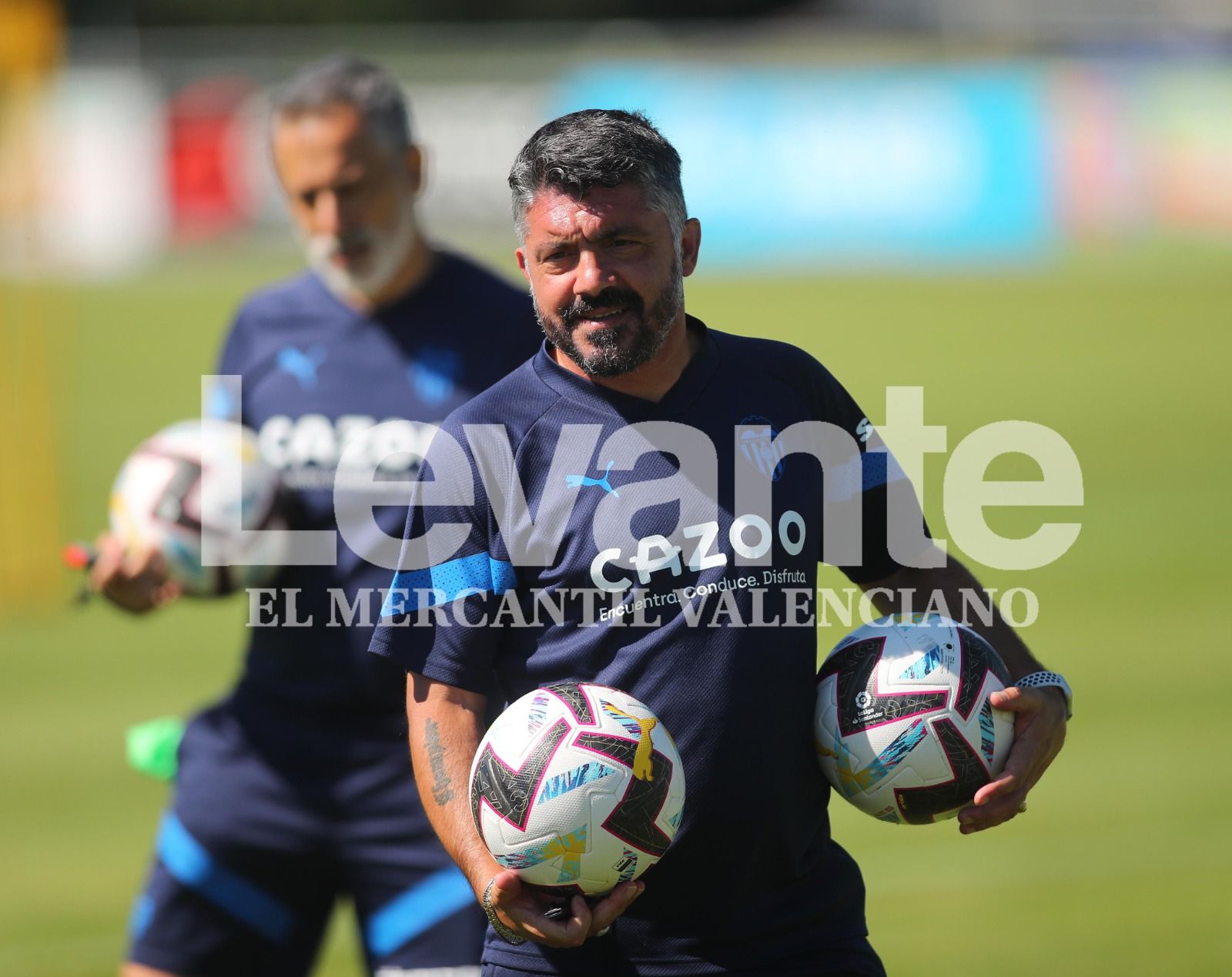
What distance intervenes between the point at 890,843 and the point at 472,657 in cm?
551

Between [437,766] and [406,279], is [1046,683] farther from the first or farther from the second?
[406,279]

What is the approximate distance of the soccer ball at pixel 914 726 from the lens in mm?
3730

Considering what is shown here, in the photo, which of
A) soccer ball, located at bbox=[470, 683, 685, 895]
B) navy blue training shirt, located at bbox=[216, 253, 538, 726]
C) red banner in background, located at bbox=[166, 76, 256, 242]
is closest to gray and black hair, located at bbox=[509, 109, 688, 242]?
soccer ball, located at bbox=[470, 683, 685, 895]

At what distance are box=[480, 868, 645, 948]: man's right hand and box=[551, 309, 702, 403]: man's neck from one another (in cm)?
108

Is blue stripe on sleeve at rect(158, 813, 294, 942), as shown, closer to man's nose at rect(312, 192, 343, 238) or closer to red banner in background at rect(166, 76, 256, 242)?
man's nose at rect(312, 192, 343, 238)

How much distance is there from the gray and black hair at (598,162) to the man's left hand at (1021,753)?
129 cm

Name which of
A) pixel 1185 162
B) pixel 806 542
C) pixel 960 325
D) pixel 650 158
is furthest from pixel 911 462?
pixel 1185 162

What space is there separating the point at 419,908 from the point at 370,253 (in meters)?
2.03

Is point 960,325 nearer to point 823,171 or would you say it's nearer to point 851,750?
Result: point 823,171

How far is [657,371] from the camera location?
3807mm

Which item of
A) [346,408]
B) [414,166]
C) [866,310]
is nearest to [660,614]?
[346,408]

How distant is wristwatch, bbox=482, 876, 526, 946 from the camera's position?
3.49 metres

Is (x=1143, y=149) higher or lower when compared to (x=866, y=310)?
higher

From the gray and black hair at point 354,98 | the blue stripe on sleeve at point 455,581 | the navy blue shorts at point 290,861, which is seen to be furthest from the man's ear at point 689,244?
the navy blue shorts at point 290,861
